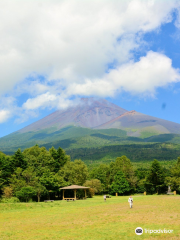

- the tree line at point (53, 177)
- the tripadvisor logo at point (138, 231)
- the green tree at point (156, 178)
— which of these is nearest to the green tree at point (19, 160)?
the tree line at point (53, 177)

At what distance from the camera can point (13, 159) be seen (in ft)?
132

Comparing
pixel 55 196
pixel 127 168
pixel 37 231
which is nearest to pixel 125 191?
pixel 127 168

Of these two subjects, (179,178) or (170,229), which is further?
(179,178)

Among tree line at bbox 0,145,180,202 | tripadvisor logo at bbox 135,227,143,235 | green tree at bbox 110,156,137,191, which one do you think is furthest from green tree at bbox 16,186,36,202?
green tree at bbox 110,156,137,191

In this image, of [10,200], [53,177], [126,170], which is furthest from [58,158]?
[126,170]

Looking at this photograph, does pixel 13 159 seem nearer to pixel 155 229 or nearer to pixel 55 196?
pixel 55 196

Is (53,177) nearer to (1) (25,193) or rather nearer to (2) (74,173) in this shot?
(1) (25,193)

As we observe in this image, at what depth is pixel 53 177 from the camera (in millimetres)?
40094

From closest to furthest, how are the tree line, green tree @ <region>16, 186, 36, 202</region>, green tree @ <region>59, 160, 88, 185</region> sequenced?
green tree @ <region>16, 186, 36, 202</region>
the tree line
green tree @ <region>59, 160, 88, 185</region>

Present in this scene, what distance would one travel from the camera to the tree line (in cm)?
3678

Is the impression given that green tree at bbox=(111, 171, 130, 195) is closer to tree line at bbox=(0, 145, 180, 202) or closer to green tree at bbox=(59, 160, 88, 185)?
tree line at bbox=(0, 145, 180, 202)

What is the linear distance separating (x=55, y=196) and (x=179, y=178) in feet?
90.9

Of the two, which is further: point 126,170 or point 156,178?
point 126,170

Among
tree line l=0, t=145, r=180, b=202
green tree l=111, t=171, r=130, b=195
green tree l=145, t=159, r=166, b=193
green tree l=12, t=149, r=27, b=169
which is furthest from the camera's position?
green tree l=111, t=171, r=130, b=195
